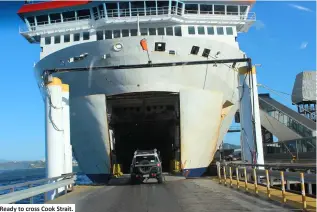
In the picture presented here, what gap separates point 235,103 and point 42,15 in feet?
45.1

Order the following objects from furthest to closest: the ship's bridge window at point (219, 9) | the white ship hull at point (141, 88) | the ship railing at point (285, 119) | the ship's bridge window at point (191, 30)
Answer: the ship railing at point (285, 119) → the ship's bridge window at point (219, 9) → the ship's bridge window at point (191, 30) → the white ship hull at point (141, 88)

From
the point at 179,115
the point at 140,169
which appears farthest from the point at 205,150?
the point at 140,169

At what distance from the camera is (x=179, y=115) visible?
21.2 meters

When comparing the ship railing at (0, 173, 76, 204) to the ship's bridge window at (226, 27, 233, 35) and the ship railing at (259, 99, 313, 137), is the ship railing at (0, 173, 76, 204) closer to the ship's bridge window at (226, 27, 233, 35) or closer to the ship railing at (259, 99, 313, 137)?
the ship's bridge window at (226, 27, 233, 35)

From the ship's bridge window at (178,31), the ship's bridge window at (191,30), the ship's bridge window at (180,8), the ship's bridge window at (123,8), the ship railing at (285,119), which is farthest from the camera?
the ship railing at (285,119)

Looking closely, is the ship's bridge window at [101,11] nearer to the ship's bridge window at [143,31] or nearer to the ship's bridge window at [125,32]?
the ship's bridge window at [125,32]

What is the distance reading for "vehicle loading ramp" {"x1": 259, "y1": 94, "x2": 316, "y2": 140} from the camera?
101 feet

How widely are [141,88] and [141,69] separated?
3.21 ft

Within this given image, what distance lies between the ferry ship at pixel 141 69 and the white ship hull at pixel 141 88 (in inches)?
2.1

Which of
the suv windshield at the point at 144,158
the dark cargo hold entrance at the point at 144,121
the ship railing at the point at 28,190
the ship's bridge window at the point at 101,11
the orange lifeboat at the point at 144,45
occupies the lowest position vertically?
the ship railing at the point at 28,190

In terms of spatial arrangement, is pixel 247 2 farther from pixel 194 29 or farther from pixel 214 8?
pixel 194 29

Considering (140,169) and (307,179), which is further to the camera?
(140,169)

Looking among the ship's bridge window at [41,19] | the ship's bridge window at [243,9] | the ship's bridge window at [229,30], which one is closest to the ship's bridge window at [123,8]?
the ship's bridge window at [41,19]

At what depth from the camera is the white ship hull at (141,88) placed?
20344 mm
